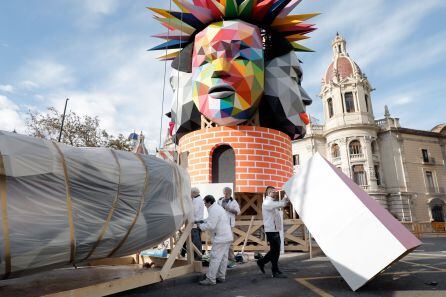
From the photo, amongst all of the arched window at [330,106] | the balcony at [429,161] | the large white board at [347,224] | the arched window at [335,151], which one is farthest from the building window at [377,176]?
the large white board at [347,224]

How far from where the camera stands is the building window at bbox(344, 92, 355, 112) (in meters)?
35.0

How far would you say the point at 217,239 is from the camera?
6.00m

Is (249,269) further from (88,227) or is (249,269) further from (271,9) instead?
(271,9)

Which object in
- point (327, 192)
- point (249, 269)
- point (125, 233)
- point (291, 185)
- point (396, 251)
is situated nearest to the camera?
point (125, 233)

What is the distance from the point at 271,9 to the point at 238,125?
5.52 metres

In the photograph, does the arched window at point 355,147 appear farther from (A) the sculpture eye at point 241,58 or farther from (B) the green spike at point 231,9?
(B) the green spike at point 231,9

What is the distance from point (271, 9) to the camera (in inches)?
552

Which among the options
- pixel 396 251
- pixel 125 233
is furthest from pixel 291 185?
pixel 125 233

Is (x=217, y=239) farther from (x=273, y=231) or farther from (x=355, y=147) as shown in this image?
(x=355, y=147)

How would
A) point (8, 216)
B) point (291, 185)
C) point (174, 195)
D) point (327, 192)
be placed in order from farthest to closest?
1. point (291, 185)
2. point (327, 192)
3. point (174, 195)
4. point (8, 216)

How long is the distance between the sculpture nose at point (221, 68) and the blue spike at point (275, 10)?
127 inches

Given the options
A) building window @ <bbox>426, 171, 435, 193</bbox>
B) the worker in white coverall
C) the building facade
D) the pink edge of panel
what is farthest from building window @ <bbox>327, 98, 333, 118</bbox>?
the worker in white coverall

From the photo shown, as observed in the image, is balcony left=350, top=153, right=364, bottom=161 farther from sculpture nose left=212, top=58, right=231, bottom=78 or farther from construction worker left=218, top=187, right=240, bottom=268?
construction worker left=218, top=187, right=240, bottom=268

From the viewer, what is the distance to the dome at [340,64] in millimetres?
36594
